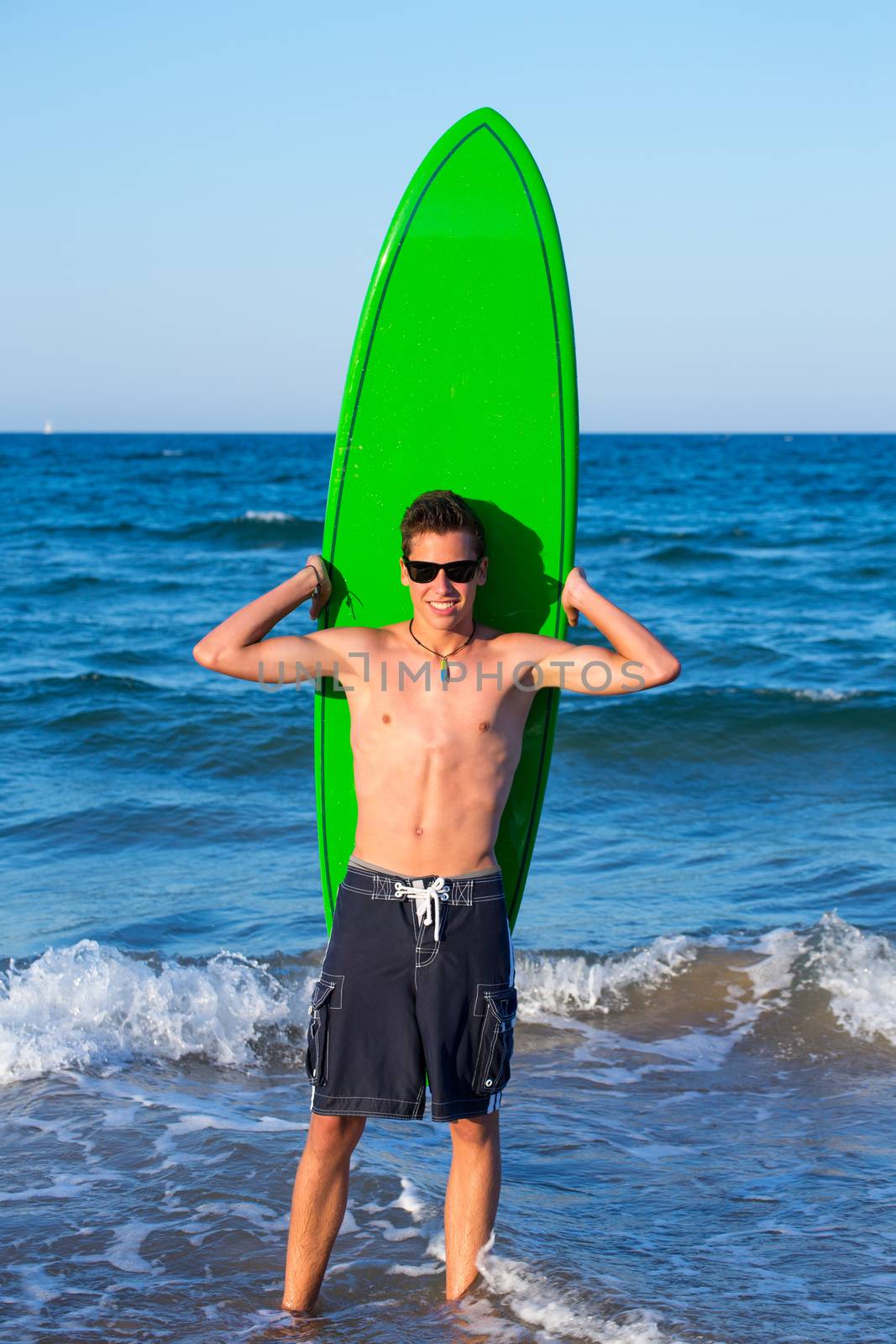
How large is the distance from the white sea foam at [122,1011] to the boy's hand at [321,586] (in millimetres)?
2103

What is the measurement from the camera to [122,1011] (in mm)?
4980

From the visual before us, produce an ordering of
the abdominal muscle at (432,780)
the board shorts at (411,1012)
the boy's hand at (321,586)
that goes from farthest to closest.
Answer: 1. the boy's hand at (321,586)
2. the abdominal muscle at (432,780)
3. the board shorts at (411,1012)

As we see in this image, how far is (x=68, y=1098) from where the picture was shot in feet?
14.3

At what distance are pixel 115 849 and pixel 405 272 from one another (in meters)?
4.35

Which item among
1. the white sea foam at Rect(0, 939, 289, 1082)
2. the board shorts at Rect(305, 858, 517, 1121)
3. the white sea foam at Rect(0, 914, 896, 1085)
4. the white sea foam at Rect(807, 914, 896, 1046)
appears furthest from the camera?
the white sea foam at Rect(807, 914, 896, 1046)

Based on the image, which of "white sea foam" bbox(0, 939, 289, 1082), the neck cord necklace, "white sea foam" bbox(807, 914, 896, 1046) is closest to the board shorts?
the neck cord necklace

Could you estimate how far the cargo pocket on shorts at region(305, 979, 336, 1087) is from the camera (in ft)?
9.49

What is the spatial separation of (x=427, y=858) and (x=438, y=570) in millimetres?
670

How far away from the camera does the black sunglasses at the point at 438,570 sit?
299cm

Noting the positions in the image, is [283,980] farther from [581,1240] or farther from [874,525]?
[874,525]

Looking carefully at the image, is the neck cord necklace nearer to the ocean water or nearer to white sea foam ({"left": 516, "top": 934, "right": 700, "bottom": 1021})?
the ocean water

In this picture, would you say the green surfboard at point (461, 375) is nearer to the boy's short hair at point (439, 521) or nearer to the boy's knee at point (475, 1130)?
the boy's short hair at point (439, 521)

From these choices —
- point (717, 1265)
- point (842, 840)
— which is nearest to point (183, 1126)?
point (717, 1265)

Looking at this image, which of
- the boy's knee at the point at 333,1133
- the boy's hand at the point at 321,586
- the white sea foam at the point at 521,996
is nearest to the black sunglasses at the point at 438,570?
the boy's hand at the point at 321,586
